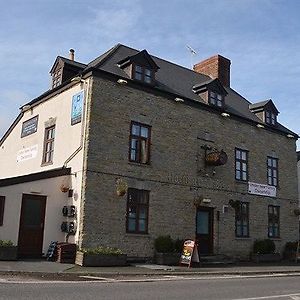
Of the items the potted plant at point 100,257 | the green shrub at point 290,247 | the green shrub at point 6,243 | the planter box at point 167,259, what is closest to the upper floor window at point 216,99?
the planter box at point 167,259

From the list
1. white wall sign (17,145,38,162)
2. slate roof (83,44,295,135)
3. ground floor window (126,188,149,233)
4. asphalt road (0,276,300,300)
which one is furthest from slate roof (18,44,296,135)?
asphalt road (0,276,300,300)

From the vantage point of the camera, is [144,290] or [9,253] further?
[9,253]

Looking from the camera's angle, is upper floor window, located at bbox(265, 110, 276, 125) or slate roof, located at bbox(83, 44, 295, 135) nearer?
slate roof, located at bbox(83, 44, 295, 135)

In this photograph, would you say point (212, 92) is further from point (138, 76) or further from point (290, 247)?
point (290, 247)

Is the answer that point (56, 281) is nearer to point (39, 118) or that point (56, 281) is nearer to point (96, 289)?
point (96, 289)

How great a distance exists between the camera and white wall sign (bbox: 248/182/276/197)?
75.4 feet

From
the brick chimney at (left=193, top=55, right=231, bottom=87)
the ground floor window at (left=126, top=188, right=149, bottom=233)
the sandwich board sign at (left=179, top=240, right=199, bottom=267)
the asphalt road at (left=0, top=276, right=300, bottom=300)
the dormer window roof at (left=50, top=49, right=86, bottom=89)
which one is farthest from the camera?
the brick chimney at (left=193, top=55, right=231, bottom=87)

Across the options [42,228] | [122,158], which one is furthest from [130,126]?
[42,228]

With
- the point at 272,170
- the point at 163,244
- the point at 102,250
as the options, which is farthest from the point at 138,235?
the point at 272,170

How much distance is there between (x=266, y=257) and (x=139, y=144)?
29.5ft

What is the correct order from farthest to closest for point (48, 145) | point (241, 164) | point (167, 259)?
point (241, 164), point (48, 145), point (167, 259)

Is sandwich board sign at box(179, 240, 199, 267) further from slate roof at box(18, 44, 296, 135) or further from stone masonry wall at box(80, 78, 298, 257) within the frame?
slate roof at box(18, 44, 296, 135)

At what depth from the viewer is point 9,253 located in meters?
15.2

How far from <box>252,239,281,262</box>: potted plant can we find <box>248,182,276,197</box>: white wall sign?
2441 millimetres
